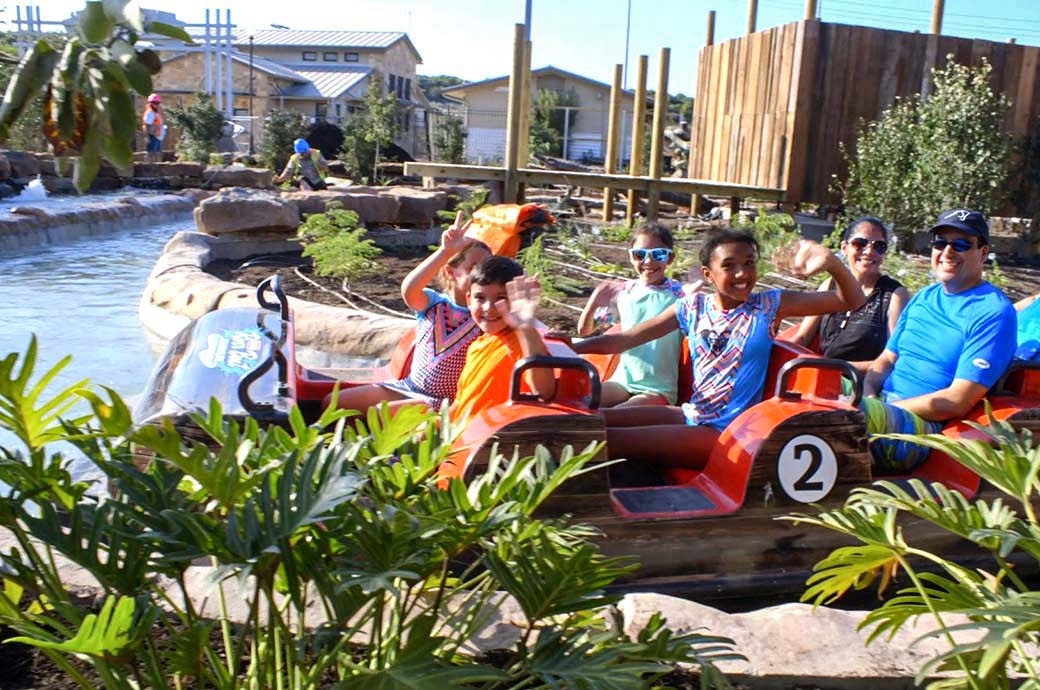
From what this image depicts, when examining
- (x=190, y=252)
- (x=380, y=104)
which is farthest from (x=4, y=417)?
(x=380, y=104)

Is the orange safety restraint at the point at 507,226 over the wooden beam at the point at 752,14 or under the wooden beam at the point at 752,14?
under

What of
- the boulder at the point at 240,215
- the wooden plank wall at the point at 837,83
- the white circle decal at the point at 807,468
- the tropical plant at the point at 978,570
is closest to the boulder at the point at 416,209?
the boulder at the point at 240,215

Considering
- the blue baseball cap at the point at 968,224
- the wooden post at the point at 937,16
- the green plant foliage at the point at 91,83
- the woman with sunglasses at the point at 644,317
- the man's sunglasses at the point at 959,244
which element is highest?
the wooden post at the point at 937,16

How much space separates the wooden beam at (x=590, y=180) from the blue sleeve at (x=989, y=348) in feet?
24.5

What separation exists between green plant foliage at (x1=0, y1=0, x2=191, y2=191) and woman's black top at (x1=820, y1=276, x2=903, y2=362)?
302cm

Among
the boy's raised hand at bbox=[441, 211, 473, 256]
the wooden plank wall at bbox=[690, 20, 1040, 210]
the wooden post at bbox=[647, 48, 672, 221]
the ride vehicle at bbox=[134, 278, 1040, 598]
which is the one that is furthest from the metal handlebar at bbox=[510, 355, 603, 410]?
the wooden post at bbox=[647, 48, 672, 221]

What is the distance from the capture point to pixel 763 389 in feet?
10.6

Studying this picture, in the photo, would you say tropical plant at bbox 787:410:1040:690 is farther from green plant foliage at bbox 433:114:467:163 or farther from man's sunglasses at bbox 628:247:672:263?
green plant foliage at bbox 433:114:467:163

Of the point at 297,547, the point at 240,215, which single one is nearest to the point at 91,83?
the point at 297,547

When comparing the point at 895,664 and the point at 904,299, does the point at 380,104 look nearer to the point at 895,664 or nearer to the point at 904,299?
the point at 904,299

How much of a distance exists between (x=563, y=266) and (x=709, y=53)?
17.6 feet

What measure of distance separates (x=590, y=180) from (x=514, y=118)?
1.05m

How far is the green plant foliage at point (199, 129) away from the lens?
886 inches

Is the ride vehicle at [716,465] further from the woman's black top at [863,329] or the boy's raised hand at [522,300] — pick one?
the woman's black top at [863,329]
